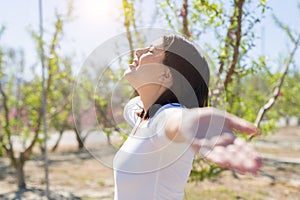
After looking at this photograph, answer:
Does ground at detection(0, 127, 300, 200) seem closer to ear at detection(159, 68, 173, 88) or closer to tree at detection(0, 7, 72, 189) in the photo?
tree at detection(0, 7, 72, 189)

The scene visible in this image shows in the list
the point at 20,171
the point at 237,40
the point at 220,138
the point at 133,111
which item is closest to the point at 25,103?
the point at 20,171

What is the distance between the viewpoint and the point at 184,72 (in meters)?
1.23

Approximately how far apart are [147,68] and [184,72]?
140 millimetres

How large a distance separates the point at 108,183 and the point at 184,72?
621 centimetres

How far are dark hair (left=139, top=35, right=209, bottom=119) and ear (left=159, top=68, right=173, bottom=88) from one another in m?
0.01

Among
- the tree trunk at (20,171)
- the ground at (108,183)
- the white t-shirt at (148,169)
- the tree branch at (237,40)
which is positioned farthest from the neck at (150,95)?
the tree trunk at (20,171)

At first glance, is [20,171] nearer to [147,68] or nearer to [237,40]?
[237,40]

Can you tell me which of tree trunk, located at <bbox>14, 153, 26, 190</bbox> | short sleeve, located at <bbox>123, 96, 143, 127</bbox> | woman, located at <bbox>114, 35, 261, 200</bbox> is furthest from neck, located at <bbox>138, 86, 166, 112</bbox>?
tree trunk, located at <bbox>14, 153, 26, 190</bbox>

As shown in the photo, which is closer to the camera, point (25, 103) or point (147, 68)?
point (147, 68)

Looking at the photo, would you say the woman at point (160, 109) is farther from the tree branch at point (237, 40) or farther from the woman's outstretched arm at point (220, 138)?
the tree branch at point (237, 40)

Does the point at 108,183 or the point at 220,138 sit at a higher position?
the point at 220,138

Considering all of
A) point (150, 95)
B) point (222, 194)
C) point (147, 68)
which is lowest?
point (222, 194)

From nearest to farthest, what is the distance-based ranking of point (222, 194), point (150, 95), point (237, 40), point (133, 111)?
point (150, 95) → point (133, 111) → point (237, 40) → point (222, 194)

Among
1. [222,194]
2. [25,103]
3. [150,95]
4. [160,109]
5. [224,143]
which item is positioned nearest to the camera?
[224,143]
